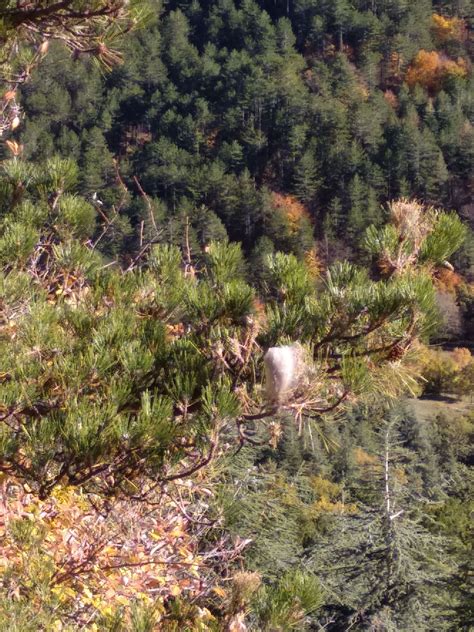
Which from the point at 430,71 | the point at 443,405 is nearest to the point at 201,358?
the point at 443,405

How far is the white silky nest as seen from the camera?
176 cm

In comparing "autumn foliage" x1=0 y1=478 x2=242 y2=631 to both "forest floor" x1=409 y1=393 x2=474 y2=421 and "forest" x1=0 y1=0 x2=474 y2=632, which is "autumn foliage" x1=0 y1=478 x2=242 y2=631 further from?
"forest floor" x1=409 y1=393 x2=474 y2=421

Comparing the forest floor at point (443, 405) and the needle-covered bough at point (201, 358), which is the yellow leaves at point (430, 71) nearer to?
the forest floor at point (443, 405)

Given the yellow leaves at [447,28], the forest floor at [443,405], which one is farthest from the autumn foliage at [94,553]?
the yellow leaves at [447,28]

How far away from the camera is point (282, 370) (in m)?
1.78

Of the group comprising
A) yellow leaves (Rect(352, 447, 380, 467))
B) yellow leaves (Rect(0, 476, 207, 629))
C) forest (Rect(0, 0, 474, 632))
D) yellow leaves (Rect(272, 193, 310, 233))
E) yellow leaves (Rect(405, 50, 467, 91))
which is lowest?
yellow leaves (Rect(272, 193, 310, 233))

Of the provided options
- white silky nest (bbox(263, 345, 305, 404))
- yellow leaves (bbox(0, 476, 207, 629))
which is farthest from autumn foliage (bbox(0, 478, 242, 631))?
white silky nest (bbox(263, 345, 305, 404))

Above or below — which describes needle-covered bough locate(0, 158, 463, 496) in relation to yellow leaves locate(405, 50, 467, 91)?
above

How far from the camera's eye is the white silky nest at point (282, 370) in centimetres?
176

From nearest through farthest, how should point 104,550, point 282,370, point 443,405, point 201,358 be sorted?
point 282,370, point 201,358, point 104,550, point 443,405

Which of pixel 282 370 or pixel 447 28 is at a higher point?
pixel 282 370

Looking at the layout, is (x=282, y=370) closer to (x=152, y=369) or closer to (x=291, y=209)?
(x=152, y=369)

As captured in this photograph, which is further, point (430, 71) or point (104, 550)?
point (430, 71)

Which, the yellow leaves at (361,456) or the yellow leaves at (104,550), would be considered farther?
the yellow leaves at (361,456)
